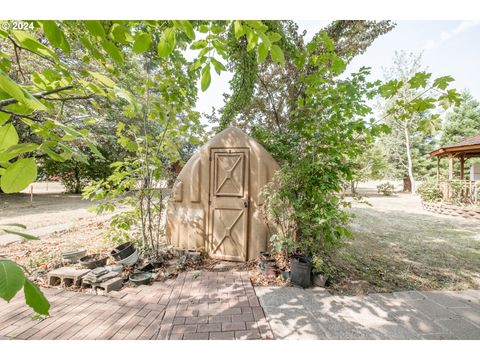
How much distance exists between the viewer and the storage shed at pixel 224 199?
5.07 meters

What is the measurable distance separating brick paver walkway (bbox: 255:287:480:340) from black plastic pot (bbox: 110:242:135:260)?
108 inches

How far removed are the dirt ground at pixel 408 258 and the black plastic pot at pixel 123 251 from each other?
396 cm

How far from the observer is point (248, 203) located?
16.8ft

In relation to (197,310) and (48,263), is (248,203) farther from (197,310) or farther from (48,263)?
(48,263)

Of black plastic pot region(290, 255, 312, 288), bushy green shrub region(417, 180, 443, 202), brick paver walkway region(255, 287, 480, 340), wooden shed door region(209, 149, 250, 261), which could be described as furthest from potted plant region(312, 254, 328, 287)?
bushy green shrub region(417, 180, 443, 202)

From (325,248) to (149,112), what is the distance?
14.5ft

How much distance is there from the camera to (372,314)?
3.02m

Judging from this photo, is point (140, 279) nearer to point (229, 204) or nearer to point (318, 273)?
point (229, 204)

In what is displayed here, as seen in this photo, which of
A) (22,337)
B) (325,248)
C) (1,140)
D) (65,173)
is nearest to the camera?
(1,140)

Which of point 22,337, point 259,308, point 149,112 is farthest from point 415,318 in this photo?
point 149,112

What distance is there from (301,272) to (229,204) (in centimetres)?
212

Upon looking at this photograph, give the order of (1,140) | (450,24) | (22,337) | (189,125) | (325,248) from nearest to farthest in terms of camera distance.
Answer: (1,140)
(450,24)
(22,337)
(325,248)
(189,125)

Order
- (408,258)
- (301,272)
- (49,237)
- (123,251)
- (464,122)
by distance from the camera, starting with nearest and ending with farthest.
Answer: (301,272)
(123,251)
(408,258)
(49,237)
(464,122)

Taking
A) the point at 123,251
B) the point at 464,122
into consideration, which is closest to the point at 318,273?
the point at 123,251
